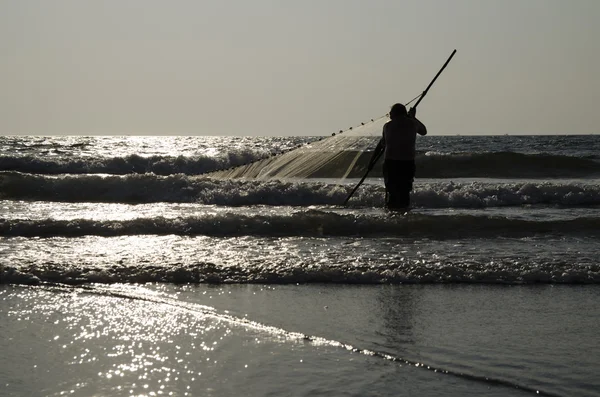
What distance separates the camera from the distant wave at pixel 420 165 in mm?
25875

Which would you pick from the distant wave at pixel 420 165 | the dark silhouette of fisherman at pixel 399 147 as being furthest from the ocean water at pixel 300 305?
the distant wave at pixel 420 165

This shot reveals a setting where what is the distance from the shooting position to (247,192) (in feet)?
51.3

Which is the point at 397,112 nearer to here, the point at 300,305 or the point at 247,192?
the point at 300,305

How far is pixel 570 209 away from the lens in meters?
14.4

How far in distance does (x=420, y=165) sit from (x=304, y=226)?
1717 centimetres

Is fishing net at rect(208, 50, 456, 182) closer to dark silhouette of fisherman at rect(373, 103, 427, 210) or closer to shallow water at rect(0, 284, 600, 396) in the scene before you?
dark silhouette of fisherman at rect(373, 103, 427, 210)

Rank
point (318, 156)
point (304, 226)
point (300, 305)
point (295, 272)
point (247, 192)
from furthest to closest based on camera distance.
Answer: point (247, 192) < point (318, 156) < point (304, 226) < point (295, 272) < point (300, 305)

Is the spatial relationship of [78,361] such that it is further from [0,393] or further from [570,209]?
[570,209]

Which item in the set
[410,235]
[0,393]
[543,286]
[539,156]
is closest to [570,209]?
[410,235]

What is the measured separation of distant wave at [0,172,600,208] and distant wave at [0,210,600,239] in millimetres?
5072

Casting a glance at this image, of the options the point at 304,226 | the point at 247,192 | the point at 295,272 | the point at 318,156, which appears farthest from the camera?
the point at 247,192

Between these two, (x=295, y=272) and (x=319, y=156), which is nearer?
(x=295, y=272)

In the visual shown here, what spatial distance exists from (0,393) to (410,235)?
6.41 metres

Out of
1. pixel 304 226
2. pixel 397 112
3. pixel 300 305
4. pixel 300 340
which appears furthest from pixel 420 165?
pixel 300 340
